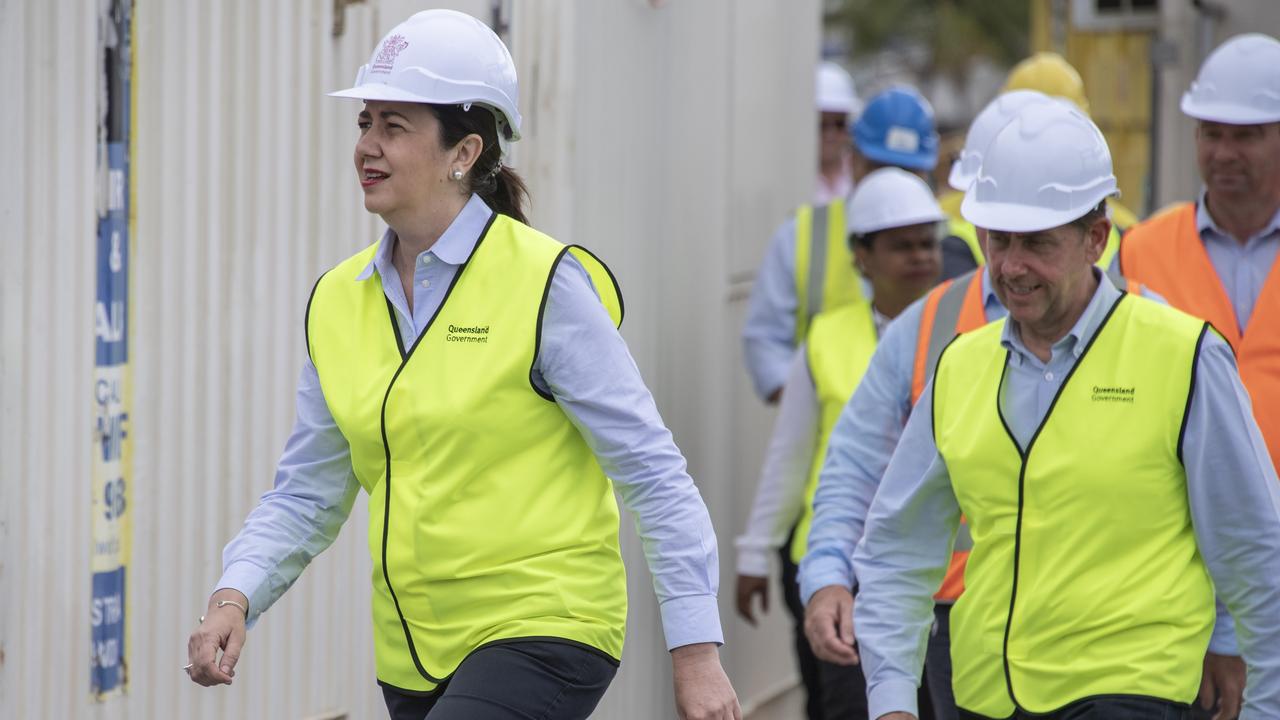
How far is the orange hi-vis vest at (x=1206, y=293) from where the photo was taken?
4.70 metres

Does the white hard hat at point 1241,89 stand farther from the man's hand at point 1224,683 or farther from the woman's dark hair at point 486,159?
the woman's dark hair at point 486,159

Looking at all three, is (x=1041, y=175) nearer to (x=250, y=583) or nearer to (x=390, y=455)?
(x=390, y=455)

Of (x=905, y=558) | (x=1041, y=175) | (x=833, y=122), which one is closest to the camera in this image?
(x=1041, y=175)

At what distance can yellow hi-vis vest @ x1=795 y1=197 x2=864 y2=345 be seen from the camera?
691cm

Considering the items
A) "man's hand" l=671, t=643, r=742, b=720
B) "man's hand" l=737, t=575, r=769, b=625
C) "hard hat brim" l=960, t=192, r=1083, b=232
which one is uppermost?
"hard hat brim" l=960, t=192, r=1083, b=232

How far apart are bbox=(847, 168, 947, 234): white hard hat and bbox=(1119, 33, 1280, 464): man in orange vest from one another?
91cm

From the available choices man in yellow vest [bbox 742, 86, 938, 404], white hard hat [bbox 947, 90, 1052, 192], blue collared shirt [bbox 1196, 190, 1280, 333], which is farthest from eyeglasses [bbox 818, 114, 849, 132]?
blue collared shirt [bbox 1196, 190, 1280, 333]

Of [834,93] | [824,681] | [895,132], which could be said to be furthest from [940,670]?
[834,93]

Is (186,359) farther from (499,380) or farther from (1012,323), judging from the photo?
(1012,323)

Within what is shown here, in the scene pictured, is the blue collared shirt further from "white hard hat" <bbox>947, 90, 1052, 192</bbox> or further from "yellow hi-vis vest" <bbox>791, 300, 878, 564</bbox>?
"yellow hi-vis vest" <bbox>791, 300, 878, 564</bbox>

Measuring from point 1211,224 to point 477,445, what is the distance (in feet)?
8.28

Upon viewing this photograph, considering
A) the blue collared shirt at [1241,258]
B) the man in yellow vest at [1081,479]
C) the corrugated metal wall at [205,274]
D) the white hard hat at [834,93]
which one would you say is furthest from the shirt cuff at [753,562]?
the white hard hat at [834,93]

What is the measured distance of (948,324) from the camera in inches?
177

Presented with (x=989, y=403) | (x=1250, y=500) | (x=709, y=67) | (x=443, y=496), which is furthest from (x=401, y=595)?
(x=709, y=67)
